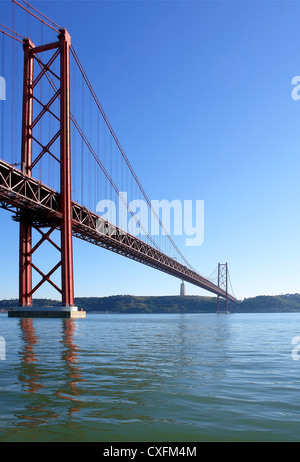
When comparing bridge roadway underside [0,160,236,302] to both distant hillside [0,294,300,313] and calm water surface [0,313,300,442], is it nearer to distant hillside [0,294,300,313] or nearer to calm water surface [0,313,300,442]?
calm water surface [0,313,300,442]

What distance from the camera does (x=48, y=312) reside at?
1469 inches

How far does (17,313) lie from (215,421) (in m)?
37.6

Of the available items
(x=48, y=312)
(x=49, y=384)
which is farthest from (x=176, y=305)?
(x=49, y=384)

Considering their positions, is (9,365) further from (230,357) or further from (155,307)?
(155,307)

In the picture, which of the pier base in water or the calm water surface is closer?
the calm water surface

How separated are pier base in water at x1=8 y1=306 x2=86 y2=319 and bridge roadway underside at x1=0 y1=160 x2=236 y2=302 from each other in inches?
302

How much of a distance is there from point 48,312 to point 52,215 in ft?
27.7

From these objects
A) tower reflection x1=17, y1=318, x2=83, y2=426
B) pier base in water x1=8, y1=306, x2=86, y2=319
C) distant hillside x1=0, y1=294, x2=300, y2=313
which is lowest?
distant hillside x1=0, y1=294, x2=300, y2=313

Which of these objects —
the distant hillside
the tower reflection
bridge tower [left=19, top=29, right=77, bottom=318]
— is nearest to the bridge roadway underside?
bridge tower [left=19, top=29, right=77, bottom=318]

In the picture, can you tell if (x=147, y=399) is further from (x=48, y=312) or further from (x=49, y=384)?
(x=48, y=312)

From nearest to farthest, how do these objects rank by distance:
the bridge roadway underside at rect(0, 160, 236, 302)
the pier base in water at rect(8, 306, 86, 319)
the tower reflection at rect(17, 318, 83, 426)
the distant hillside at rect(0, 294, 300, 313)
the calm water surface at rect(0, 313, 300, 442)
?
the calm water surface at rect(0, 313, 300, 442) → the tower reflection at rect(17, 318, 83, 426) → the bridge roadway underside at rect(0, 160, 236, 302) → the pier base in water at rect(8, 306, 86, 319) → the distant hillside at rect(0, 294, 300, 313)

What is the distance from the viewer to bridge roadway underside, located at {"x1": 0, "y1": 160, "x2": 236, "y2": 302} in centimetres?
3488

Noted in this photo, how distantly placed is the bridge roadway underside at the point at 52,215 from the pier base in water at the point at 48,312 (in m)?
7.67

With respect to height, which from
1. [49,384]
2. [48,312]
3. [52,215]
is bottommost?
[48,312]
